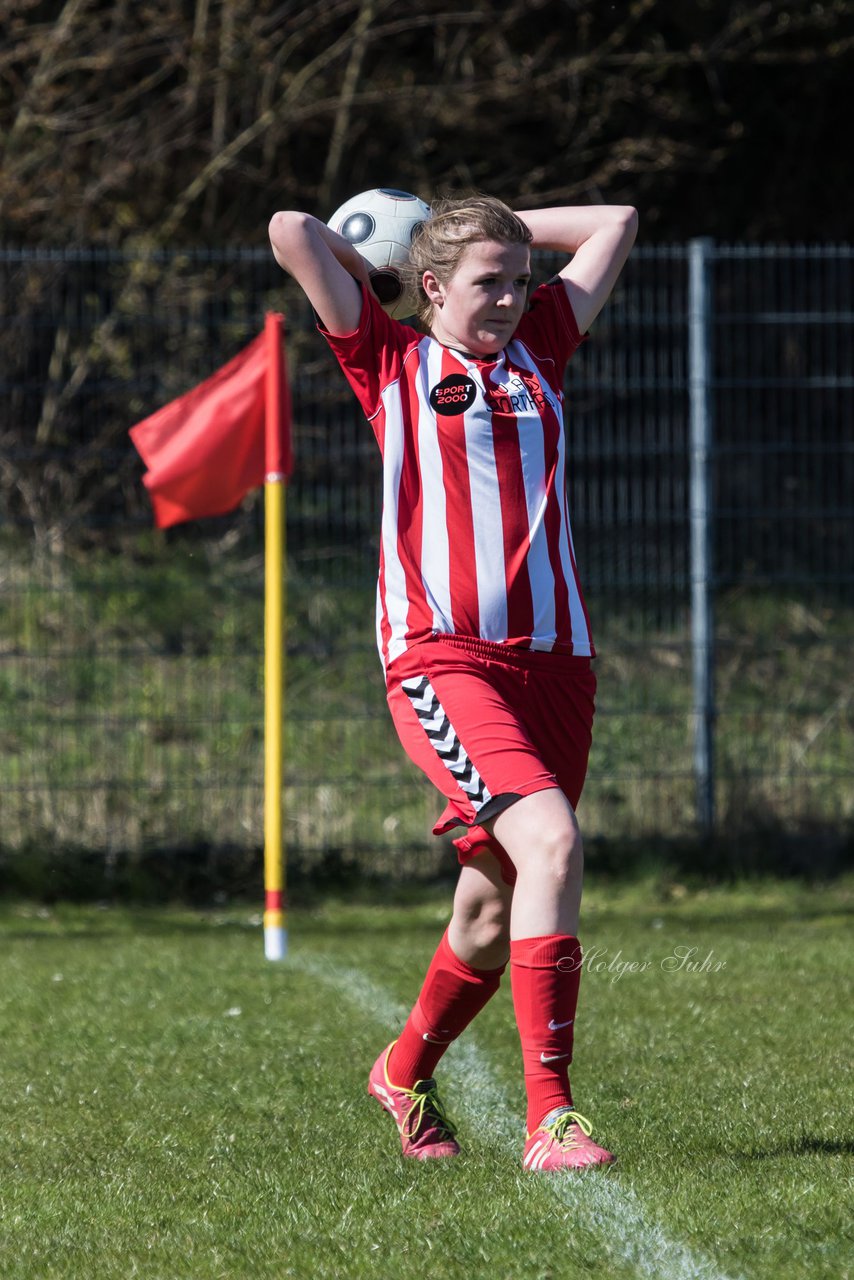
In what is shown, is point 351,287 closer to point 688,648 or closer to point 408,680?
point 408,680

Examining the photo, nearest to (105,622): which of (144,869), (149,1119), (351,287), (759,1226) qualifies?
(144,869)

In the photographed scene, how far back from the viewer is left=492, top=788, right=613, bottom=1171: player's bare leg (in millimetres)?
3420

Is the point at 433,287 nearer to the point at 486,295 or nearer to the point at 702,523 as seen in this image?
the point at 486,295

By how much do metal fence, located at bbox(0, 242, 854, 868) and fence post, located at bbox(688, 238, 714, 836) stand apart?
1 cm

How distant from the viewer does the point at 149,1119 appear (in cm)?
432

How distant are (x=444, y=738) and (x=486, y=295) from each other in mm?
989

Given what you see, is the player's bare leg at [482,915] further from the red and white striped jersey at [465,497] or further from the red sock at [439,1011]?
the red and white striped jersey at [465,497]

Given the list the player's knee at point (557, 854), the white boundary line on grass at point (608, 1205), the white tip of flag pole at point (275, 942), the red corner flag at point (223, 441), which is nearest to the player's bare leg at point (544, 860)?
the player's knee at point (557, 854)

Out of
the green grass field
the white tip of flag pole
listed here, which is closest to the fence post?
the green grass field

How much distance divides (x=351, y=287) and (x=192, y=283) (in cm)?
Result: 492

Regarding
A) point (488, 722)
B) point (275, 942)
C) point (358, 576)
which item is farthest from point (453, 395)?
point (358, 576)

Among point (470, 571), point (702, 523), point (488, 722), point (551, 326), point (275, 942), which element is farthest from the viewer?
point (702, 523)

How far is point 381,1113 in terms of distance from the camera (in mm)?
4309

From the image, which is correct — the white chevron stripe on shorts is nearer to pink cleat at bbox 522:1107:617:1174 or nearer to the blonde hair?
pink cleat at bbox 522:1107:617:1174
